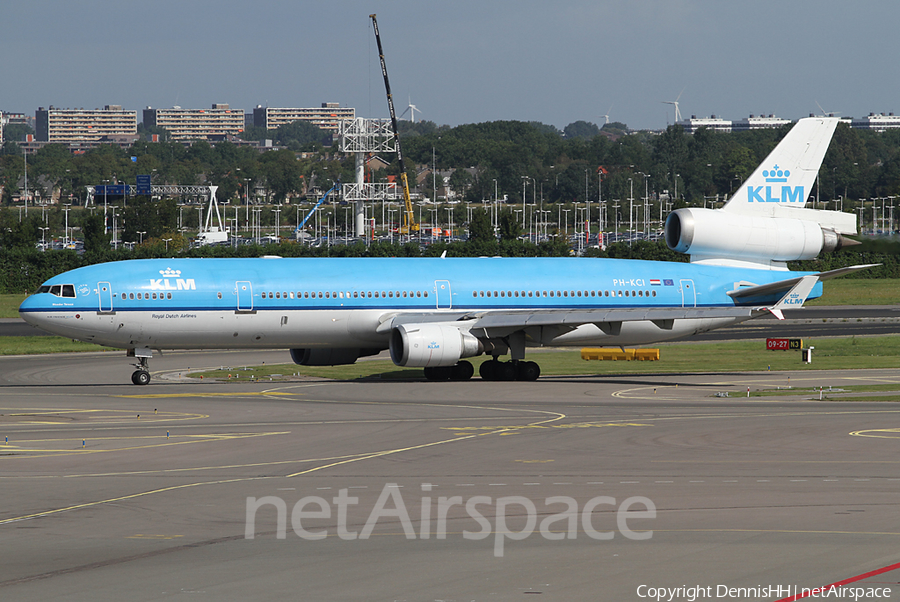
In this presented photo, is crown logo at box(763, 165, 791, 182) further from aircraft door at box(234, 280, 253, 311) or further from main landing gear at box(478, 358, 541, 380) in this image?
aircraft door at box(234, 280, 253, 311)

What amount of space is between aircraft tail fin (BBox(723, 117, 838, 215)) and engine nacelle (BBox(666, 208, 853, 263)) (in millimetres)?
775

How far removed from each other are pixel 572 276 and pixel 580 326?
12.9 ft

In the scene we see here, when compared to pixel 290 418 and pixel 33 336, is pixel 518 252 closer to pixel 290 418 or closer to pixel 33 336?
pixel 33 336

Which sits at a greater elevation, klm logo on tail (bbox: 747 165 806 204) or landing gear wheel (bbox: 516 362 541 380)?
klm logo on tail (bbox: 747 165 806 204)

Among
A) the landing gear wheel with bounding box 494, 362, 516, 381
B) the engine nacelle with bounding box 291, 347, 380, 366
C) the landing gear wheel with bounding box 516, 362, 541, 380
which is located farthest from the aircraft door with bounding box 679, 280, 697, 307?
the engine nacelle with bounding box 291, 347, 380, 366

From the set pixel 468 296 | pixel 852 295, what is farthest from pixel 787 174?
pixel 852 295

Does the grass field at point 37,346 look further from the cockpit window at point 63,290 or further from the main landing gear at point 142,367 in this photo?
the cockpit window at point 63,290

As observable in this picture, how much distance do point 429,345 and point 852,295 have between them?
260ft

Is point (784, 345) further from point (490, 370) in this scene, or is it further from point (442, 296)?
point (442, 296)

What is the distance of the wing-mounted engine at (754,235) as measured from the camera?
5672 centimetres

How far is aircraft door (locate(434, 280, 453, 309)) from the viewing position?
5188 centimetres

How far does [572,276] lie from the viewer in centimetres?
5475

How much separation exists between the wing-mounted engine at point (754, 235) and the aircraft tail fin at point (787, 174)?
594mm

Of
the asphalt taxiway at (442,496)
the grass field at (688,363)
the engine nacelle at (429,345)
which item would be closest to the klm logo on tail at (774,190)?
the grass field at (688,363)
